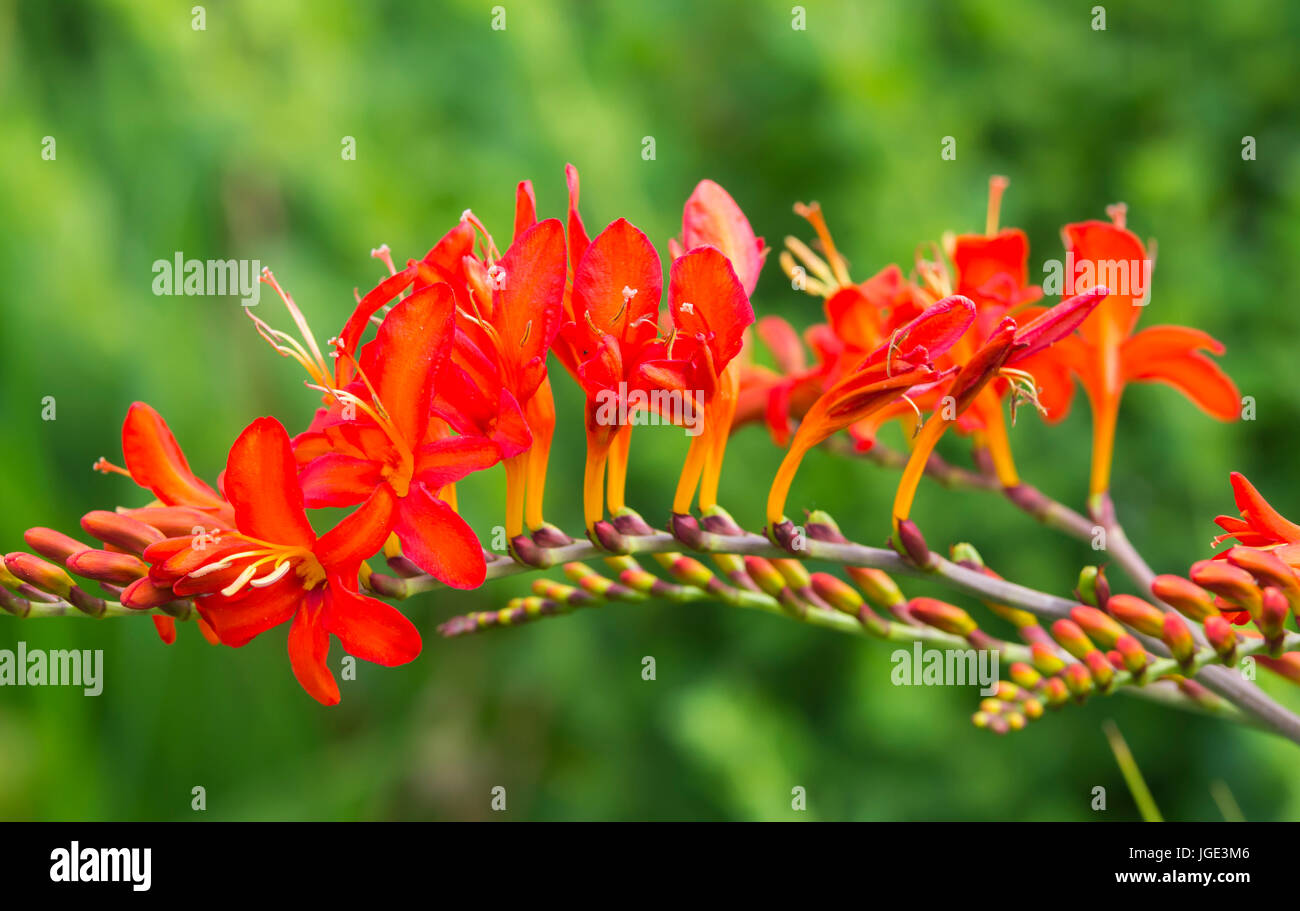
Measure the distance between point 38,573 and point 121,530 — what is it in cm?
8

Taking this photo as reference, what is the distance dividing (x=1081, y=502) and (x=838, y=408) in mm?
1833

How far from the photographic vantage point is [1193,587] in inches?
35.7

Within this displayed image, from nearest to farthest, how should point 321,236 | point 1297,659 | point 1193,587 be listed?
1. point 1193,587
2. point 1297,659
3. point 321,236

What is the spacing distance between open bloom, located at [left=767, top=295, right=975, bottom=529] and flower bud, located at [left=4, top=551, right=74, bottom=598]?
60 cm

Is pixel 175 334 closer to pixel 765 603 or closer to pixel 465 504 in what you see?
pixel 465 504

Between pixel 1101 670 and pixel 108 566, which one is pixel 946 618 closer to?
pixel 1101 670

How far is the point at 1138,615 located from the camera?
2.96 ft

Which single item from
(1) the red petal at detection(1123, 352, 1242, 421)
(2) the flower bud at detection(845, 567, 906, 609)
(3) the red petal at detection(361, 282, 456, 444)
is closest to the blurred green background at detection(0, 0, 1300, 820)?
(1) the red petal at detection(1123, 352, 1242, 421)

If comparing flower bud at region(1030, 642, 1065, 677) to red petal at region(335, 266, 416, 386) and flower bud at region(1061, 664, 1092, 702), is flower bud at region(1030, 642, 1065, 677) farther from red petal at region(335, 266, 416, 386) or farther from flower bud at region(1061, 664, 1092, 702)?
red petal at region(335, 266, 416, 386)

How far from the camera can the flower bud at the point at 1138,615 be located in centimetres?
90

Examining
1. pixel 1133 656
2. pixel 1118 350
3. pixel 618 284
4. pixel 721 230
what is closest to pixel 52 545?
pixel 618 284

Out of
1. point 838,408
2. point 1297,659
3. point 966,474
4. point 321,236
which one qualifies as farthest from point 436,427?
point 321,236

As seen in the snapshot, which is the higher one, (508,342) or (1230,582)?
(508,342)

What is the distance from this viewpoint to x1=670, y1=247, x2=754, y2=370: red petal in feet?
3.09
